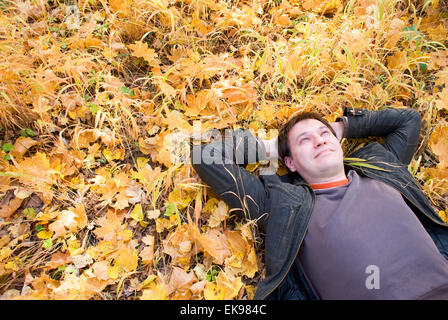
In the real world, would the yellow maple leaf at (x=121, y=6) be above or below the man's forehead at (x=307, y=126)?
above

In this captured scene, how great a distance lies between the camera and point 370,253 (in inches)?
51.8

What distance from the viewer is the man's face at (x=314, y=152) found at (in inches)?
65.1

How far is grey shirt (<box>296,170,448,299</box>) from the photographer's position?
128 centimetres

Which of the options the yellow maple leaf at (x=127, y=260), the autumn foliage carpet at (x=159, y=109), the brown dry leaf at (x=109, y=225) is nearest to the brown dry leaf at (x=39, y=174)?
the autumn foliage carpet at (x=159, y=109)

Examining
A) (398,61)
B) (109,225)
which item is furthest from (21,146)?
(398,61)

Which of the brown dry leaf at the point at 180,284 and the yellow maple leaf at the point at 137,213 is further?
the yellow maple leaf at the point at 137,213

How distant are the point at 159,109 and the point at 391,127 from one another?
5.77ft

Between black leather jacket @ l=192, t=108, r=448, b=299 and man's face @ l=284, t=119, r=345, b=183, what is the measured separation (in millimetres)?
96

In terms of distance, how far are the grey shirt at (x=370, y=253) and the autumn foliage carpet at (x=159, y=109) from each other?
0.41 meters

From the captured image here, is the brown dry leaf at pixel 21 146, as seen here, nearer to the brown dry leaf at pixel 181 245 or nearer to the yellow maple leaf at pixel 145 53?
the yellow maple leaf at pixel 145 53
